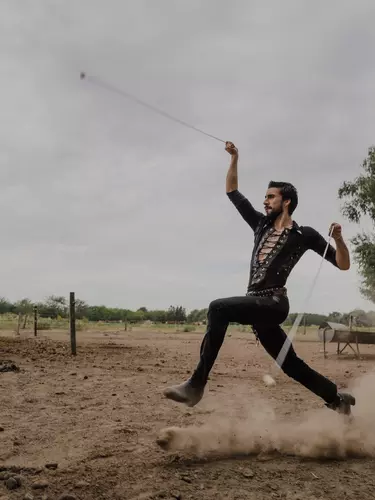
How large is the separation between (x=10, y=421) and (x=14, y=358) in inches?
261

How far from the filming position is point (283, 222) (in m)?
4.40

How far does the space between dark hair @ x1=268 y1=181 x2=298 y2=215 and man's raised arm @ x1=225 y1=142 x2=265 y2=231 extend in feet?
0.91

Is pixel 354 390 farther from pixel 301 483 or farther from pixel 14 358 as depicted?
pixel 14 358

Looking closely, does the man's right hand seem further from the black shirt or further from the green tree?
the green tree

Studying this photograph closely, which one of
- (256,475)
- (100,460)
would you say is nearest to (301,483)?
(256,475)

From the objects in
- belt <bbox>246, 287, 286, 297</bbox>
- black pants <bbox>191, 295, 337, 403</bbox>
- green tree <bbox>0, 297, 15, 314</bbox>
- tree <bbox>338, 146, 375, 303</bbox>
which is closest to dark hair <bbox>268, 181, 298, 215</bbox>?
belt <bbox>246, 287, 286, 297</bbox>

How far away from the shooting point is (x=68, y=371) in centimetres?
959

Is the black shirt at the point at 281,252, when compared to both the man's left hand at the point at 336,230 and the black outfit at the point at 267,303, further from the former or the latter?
the man's left hand at the point at 336,230

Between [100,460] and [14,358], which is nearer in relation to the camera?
[100,460]

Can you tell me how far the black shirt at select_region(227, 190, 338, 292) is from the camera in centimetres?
414

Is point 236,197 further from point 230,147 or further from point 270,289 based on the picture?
point 270,289

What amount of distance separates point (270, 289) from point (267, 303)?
0.18 meters

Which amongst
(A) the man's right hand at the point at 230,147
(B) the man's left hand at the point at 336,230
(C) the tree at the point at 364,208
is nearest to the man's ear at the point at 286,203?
(B) the man's left hand at the point at 336,230

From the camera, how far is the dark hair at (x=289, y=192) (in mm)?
4461
